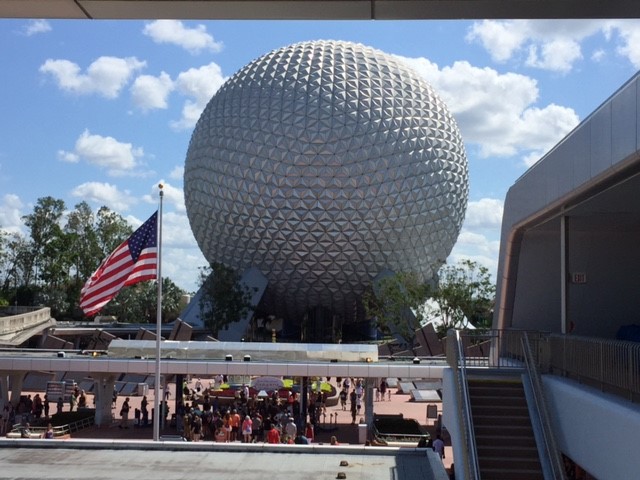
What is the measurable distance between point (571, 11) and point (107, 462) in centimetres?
1148

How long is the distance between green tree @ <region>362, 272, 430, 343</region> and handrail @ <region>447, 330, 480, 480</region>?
32.2 m

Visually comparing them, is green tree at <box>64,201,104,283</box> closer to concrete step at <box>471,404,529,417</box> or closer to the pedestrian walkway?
the pedestrian walkway

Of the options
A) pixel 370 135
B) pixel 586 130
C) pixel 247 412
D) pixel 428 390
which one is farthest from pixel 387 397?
pixel 586 130

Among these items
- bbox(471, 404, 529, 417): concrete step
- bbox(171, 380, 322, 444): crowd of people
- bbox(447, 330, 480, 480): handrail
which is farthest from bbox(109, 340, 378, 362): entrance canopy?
bbox(471, 404, 529, 417): concrete step

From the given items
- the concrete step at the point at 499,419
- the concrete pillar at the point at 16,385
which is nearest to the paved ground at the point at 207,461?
the concrete step at the point at 499,419

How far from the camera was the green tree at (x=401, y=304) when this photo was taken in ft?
157

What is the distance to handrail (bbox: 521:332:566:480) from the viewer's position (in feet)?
36.5

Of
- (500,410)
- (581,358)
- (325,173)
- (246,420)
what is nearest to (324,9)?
(581,358)

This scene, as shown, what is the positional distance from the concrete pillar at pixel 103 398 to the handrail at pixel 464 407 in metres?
18.7

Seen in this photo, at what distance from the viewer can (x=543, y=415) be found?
12188 millimetres

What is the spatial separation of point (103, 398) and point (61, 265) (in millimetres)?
50516

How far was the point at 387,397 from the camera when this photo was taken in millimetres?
38312

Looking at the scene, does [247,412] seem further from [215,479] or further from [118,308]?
[118,308]

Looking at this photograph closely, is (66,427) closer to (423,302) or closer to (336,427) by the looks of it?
(336,427)
